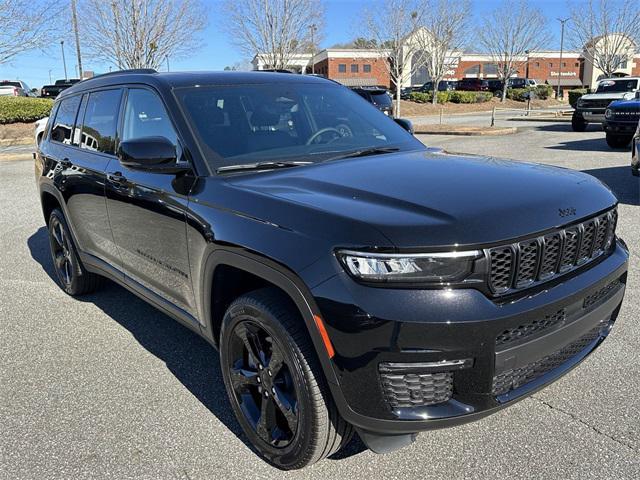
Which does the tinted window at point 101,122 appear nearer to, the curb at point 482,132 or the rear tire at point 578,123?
the curb at point 482,132

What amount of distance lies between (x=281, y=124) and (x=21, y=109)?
22.0 m

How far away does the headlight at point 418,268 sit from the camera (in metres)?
2.14

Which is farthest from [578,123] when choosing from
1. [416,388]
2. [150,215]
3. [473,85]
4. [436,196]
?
[473,85]

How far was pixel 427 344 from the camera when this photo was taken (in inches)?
82.8

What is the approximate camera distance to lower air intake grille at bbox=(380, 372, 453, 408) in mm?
2164

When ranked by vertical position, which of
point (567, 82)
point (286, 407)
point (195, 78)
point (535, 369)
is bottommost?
point (286, 407)

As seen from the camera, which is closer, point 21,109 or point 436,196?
point 436,196

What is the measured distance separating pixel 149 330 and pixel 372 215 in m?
2.69

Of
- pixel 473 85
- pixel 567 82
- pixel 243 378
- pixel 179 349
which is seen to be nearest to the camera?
pixel 243 378

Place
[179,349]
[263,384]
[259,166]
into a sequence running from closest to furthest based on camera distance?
[263,384]
[259,166]
[179,349]

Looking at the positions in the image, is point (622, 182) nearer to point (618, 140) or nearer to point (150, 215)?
point (618, 140)

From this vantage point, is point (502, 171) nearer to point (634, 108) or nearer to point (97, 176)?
point (97, 176)

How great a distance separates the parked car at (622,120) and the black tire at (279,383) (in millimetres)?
13302

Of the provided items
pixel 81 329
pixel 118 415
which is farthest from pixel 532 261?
pixel 81 329
